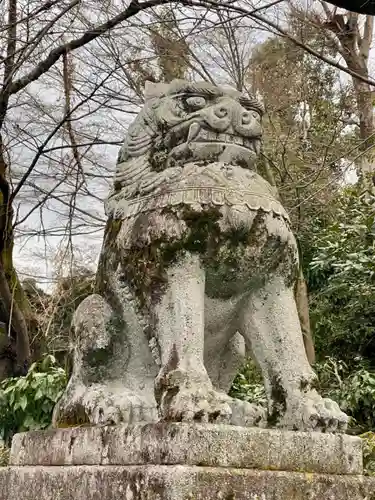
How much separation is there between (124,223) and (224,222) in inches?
16.8

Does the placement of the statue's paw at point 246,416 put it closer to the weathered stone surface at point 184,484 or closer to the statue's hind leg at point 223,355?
the statue's hind leg at point 223,355

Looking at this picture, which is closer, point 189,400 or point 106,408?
point 189,400

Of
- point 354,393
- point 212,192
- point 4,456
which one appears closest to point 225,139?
point 212,192

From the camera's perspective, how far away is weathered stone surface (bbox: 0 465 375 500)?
1.96 meters

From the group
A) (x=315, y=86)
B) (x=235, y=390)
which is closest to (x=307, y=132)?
(x=315, y=86)

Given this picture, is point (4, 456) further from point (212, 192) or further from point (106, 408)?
point (212, 192)

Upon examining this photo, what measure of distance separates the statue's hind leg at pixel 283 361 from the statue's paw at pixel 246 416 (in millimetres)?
46

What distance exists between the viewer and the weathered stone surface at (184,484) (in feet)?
6.42

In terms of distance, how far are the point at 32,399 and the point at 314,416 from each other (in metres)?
4.90

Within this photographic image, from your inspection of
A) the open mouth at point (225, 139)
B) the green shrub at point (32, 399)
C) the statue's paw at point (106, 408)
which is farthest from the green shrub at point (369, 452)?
the open mouth at point (225, 139)

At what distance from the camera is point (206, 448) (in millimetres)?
2014

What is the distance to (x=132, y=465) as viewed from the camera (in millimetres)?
2117

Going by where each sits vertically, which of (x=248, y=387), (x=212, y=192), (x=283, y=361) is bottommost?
(x=283, y=361)

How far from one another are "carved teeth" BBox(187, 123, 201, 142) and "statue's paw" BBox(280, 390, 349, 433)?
1.05 m
